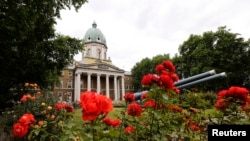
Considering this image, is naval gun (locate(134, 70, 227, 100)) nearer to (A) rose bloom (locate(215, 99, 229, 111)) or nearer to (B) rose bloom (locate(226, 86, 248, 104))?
(A) rose bloom (locate(215, 99, 229, 111))

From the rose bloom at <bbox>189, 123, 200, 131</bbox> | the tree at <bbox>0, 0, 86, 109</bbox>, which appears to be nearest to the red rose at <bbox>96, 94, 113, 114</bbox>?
the rose bloom at <bbox>189, 123, 200, 131</bbox>

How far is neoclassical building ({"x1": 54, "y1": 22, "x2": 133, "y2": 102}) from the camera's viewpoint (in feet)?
214

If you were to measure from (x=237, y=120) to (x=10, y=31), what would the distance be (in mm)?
12219

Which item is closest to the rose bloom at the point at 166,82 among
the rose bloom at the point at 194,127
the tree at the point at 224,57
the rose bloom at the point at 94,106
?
the rose bloom at the point at 94,106

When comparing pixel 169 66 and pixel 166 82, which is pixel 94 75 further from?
pixel 166 82

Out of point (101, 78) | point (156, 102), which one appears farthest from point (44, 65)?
point (101, 78)

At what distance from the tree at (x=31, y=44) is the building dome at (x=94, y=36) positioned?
56400 millimetres

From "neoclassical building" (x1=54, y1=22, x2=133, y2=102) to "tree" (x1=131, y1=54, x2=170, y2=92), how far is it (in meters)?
3.43

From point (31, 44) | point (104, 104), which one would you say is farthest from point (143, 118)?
point (31, 44)

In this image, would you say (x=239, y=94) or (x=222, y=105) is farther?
(x=222, y=105)

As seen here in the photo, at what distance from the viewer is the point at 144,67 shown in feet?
225

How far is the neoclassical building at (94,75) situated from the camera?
6512cm

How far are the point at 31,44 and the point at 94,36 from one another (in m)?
59.1

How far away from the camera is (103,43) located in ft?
246
